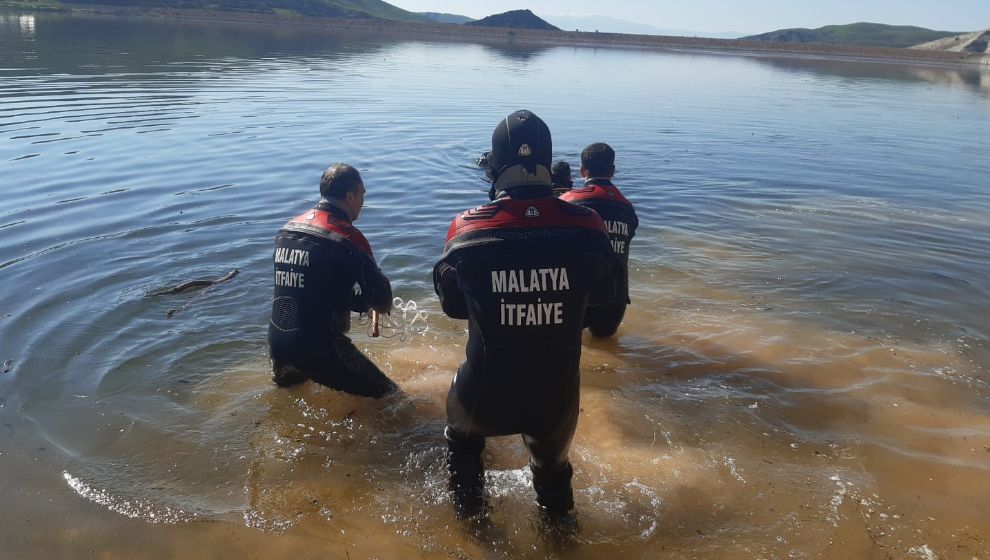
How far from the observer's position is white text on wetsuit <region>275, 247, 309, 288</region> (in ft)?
15.3

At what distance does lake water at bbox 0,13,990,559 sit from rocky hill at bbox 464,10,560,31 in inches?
4241

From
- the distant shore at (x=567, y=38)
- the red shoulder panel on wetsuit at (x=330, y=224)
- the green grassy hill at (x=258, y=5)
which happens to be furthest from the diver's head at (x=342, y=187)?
the green grassy hill at (x=258, y=5)

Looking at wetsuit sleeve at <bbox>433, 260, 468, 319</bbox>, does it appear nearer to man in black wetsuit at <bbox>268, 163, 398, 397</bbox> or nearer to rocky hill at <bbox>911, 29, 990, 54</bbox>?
man in black wetsuit at <bbox>268, 163, 398, 397</bbox>

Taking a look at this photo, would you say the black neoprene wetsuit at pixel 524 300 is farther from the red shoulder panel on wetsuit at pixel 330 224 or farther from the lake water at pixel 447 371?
the red shoulder panel on wetsuit at pixel 330 224

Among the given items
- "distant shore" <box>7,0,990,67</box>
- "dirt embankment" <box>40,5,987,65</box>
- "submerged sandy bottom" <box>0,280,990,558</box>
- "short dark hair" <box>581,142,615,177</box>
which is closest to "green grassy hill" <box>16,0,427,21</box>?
"distant shore" <box>7,0,990,67</box>

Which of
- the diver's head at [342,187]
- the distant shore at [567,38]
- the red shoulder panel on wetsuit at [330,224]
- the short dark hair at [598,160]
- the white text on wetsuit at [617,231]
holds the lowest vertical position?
the white text on wetsuit at [617,231]

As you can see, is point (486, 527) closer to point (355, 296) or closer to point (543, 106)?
point (355, 296)

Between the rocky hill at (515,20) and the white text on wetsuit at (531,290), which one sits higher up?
the rocky hill at (515,20)

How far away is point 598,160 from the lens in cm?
661

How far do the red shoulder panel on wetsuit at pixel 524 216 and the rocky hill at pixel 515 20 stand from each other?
120m

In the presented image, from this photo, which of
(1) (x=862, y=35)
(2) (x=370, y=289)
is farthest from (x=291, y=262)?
(1) (x=862, y=35)

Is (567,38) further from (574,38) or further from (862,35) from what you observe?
(862,35)

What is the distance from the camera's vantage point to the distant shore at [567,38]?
73188 mm

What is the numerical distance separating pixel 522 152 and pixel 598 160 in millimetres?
3434
